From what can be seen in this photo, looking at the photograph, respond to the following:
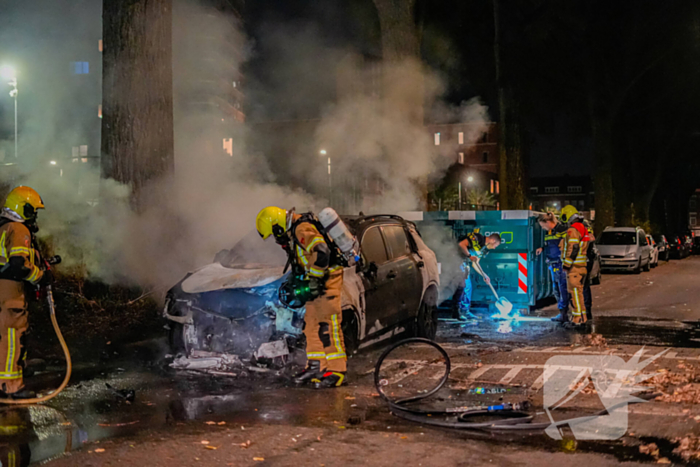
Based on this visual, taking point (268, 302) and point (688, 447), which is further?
point (268, 302)

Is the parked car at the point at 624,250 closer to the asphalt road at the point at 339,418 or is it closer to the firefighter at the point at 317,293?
the asphalt road at the point at 339,418

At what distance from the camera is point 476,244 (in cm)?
1103

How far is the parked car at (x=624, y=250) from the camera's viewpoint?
21.8 meters

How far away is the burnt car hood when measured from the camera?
21.8 feet

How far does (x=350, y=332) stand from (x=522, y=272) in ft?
16.6

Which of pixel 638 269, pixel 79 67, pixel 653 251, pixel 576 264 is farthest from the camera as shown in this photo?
pixel 79 67

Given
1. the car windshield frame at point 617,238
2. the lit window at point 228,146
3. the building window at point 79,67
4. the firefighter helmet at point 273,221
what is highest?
the building window at point 79,67

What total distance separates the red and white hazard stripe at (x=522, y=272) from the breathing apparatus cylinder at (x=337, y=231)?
551 centimetres

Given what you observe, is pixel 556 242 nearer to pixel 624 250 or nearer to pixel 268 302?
pixel 268 302

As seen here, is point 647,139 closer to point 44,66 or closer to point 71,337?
point 44,66

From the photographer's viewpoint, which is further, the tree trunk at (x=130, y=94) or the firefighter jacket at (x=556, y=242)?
the firefighter jacket at (x=556, y=242)

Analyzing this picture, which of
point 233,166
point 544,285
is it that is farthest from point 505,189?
point 233,166

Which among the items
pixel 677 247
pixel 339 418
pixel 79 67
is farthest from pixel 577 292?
pixel 79 67

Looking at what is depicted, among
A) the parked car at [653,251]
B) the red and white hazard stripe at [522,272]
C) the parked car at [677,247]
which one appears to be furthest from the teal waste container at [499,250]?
the parked car at [677,247]
